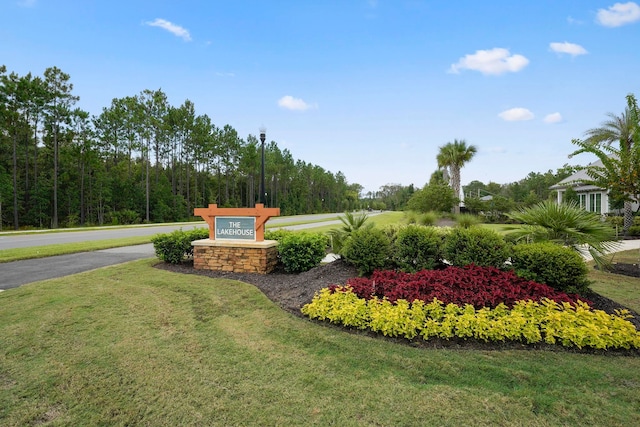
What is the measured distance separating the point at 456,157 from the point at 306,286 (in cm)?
2826

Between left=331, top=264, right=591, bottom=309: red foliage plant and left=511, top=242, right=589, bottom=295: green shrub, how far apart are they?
23 centimetres

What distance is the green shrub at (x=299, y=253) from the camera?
682 cm

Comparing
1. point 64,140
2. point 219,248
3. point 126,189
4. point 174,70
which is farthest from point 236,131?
point 219,248

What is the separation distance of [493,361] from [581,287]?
7.85 feet

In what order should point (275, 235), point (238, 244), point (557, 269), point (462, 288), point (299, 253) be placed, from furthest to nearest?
point (275, 235) → point (238, 244) → point (299, 253) → point (557, 269) → point (462, 288)

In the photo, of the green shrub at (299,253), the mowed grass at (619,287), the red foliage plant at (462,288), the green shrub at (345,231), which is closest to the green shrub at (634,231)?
the mowed grass at (619,287)

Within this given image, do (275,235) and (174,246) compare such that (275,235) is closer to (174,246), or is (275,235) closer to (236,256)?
(236,256)

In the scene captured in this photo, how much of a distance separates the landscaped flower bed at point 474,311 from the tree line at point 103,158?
32286 mm

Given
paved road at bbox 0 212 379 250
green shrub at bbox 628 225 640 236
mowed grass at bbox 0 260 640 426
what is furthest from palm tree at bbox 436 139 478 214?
mowed grass at bbox 0 260 640 426

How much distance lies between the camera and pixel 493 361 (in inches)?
120

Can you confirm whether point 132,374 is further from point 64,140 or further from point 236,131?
point 236,131

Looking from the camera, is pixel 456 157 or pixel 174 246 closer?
pixel 174 246

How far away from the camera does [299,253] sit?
681cm

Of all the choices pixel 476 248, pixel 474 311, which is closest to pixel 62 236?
pixel 476 248
